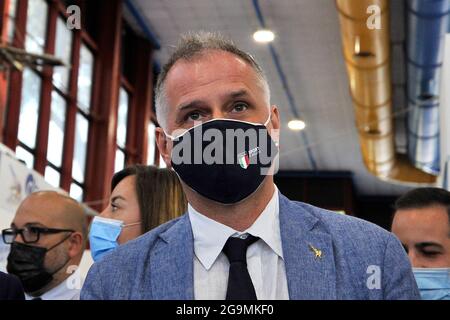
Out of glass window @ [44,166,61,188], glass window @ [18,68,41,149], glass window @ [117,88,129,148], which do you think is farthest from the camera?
glass window @ [117,88,129,148]

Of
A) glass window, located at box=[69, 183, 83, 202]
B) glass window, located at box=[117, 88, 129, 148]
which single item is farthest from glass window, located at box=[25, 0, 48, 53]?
glass window, located at box=[117, 88, 129, 148]

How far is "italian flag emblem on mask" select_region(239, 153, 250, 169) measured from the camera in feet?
4.74

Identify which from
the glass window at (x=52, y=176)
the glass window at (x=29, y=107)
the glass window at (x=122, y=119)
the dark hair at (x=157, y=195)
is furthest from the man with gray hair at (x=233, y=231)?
the glass window at (x=122, y=119)

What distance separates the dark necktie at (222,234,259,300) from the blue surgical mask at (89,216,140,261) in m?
1.58

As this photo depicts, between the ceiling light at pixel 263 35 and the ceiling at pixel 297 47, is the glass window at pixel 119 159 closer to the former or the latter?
the ceiling at pixel 297 47

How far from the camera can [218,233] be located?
1416 mm

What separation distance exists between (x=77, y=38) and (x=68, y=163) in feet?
5.14

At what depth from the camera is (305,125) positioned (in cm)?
1434

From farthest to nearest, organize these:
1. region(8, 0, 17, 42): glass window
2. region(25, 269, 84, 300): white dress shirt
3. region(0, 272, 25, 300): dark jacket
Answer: region(8, 0, 17, 42): glass window → region(25, 269, 84, 300): white dress shirt → region(0, 272, 25, 300): dark jacket

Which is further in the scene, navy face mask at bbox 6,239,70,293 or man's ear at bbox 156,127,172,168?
navy face mask at bbox 6,239,70,293

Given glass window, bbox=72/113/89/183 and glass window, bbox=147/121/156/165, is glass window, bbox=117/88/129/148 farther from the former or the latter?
glass window, bbox=72/113/89/183

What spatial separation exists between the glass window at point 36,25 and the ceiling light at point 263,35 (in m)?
2.68
